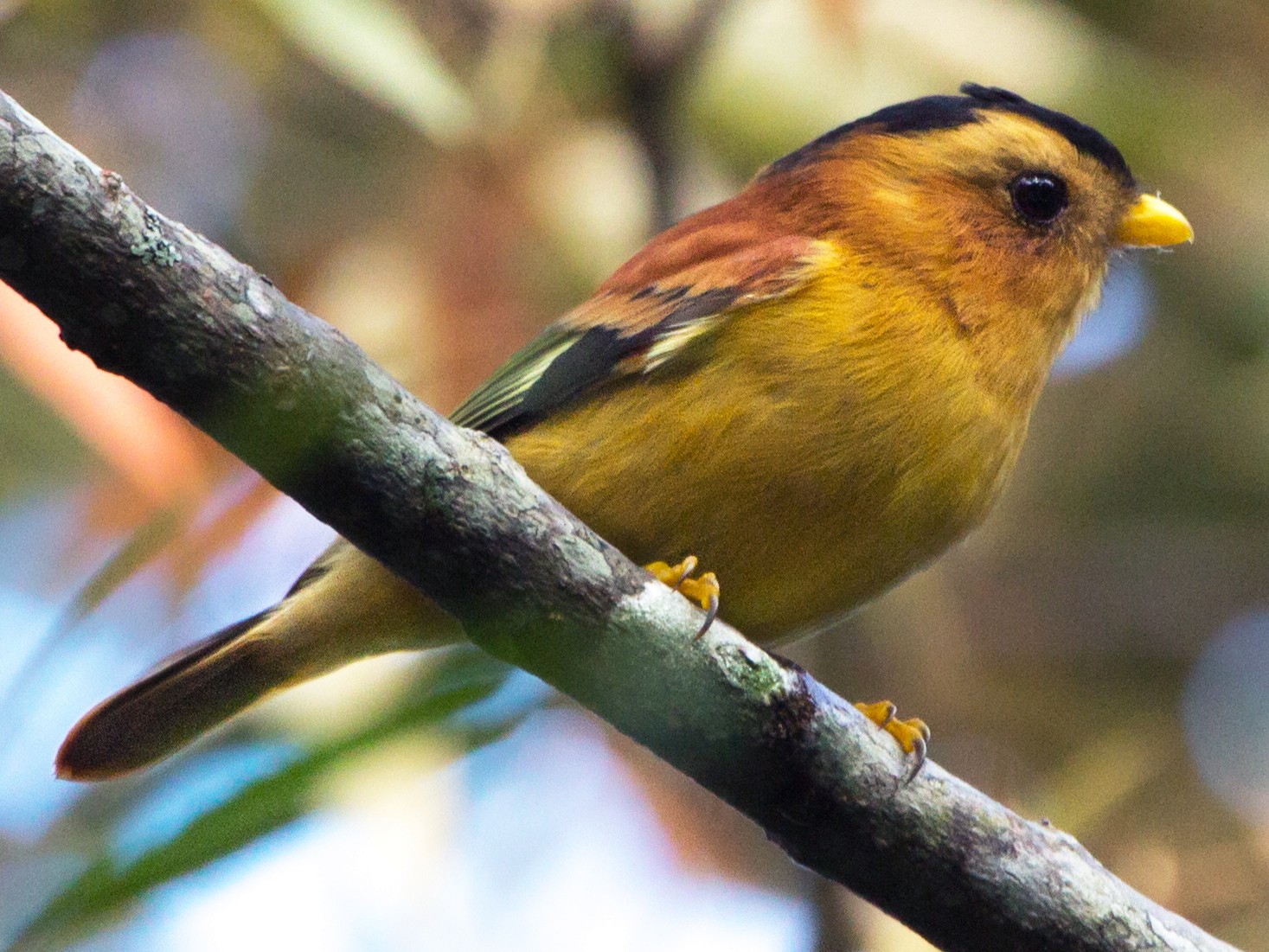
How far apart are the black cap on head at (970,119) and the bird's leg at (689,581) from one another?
1.38 meters

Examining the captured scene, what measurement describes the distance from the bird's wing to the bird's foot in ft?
2.59

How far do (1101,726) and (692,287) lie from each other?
3.17 meters

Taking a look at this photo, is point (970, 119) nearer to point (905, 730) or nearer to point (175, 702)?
point (905, 730)

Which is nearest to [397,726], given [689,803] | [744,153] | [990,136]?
[990,136]

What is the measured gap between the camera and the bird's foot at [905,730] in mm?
2623

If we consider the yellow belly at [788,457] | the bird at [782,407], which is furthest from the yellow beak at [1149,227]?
the yellow belly at [788,457]

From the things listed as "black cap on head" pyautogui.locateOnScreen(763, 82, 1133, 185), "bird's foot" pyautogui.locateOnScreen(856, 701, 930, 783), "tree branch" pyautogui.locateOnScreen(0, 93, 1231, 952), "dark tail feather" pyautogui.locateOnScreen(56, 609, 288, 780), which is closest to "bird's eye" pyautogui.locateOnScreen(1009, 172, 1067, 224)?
"black cap on head" pyautogui.locateOnScreen(763, 82, 1133, 185)

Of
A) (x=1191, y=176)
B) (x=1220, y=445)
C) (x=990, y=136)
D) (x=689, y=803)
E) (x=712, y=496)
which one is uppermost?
(x=1191, y=176)

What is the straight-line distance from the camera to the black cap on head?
3652 millimetres

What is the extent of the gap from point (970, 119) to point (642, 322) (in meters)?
1.02

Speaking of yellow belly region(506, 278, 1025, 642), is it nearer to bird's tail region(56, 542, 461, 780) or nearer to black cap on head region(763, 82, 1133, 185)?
bird's tail region(56, 542, 461, 780)

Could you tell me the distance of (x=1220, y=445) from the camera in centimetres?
573

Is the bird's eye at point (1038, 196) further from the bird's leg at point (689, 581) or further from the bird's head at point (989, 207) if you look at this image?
the bird's leg at point (689, 581)

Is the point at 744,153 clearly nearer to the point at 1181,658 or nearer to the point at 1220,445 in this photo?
the point at 1220,445
